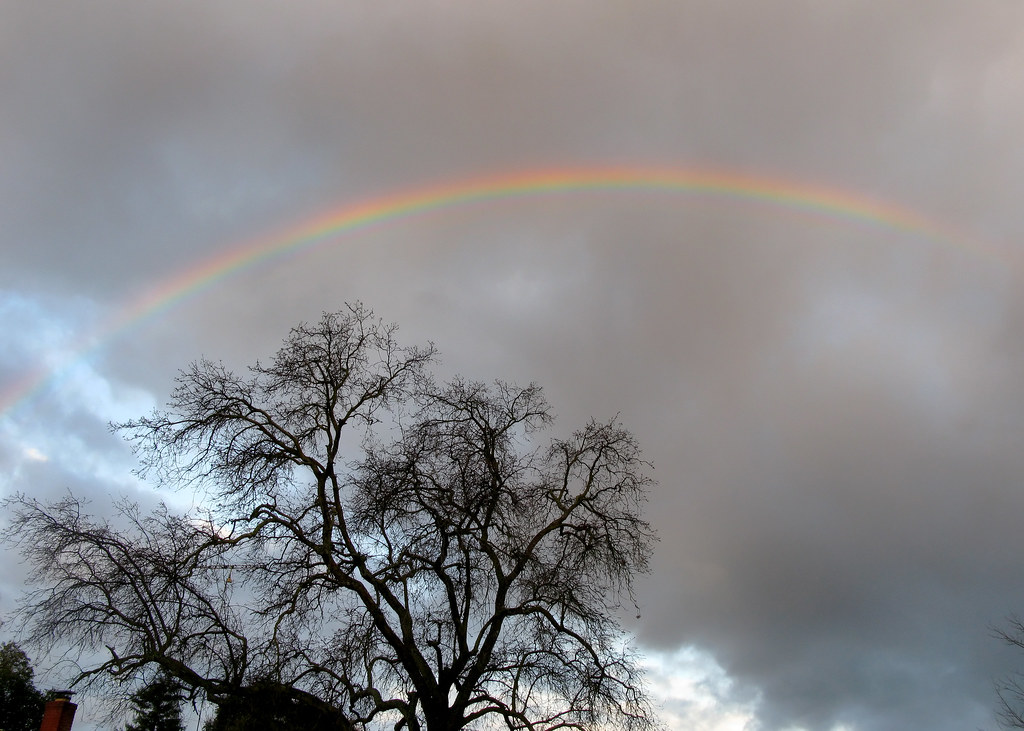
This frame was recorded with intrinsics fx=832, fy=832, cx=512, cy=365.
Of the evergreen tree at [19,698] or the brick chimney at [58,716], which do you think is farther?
the evergreen tree at [19,698]

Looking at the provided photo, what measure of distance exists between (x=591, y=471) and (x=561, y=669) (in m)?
4.76

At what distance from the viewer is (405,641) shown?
16.9m

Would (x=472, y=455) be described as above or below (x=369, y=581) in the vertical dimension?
above

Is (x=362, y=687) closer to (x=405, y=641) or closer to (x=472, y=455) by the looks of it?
(x=405, y=641)

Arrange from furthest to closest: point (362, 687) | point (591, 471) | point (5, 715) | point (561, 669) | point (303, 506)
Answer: point (5, 715), point (591, 471), point (303, 506), point (561, 669), point (362, 687)

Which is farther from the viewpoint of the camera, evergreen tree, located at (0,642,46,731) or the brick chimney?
evergreen tree, located at (0,642,46,731)

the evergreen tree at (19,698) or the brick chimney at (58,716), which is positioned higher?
the evergreen tree at (19,698)

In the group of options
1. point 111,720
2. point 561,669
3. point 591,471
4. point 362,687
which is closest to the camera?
point 111,720

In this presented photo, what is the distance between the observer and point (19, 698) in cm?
4528

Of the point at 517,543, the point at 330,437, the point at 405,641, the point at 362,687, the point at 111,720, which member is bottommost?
the point at 111,720

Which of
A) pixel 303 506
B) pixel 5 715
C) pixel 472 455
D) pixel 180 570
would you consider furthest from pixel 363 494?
pixel 5 715

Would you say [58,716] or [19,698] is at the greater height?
[19,698]

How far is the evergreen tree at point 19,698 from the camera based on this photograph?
144 ft

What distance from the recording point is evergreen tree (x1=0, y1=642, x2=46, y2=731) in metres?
43.9
